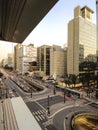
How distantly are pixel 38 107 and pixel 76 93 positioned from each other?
1232 cm

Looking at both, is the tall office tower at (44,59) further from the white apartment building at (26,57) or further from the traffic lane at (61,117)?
the traffic lane at (61,117)

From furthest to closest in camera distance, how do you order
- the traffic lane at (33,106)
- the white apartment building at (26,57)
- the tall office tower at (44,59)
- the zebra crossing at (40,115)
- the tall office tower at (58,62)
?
the white apartment building at (26,57) < the tall office tower at (44,59) < the tall office tower at (58,62) < the traffic lane at (33,106) < the zebra crossing at (40,115)

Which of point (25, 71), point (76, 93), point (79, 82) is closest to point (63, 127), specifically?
point (76, 93)

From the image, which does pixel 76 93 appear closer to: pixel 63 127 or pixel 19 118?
pixel 63 127

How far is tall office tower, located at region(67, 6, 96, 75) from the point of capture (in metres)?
45.9

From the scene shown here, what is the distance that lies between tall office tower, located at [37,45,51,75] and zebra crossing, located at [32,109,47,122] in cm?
4472

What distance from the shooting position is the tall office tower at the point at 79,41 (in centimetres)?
4591

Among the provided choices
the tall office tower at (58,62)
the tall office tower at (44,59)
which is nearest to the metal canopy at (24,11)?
the tall office tower at (58,62)

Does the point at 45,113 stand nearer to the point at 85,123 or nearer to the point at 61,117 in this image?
the point at 61,117

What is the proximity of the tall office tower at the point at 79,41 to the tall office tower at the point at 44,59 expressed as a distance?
19.2 meters

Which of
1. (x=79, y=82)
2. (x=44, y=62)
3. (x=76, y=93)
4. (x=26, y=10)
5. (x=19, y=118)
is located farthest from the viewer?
(x=44, y=62)

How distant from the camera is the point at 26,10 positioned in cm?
194

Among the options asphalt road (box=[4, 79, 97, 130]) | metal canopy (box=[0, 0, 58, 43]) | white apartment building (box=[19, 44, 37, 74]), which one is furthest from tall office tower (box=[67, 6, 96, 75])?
metal canopy (box=[0, 0, 58, 43])

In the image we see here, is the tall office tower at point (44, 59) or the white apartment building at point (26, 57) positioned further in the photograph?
the white apartment building at point (26, 57)
